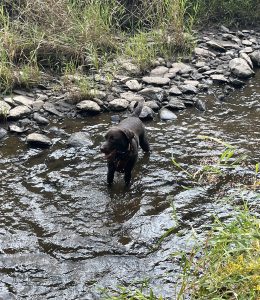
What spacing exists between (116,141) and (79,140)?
157 centimetres

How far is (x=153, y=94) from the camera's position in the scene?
8.30 m

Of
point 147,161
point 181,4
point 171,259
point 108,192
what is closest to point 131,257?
point 171,259

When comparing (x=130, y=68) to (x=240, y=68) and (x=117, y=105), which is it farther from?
(x=240, y=68)

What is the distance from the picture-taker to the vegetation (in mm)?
8539

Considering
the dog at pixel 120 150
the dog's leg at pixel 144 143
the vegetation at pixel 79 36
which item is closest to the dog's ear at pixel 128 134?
the dog at pixel 120 150

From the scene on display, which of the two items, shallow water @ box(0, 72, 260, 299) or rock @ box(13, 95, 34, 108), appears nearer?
shallow water @ box(0, 72, 260, 299)

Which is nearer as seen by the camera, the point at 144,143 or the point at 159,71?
the point at 144,143

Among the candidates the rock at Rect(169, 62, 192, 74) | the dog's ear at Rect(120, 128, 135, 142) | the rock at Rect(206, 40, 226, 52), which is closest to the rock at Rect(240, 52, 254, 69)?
the rock at Rect(206, 40, 226, 52)

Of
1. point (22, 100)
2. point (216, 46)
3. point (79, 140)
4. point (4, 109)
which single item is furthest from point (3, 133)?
point (216, 46)

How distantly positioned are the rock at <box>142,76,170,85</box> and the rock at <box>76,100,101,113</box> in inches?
52.1

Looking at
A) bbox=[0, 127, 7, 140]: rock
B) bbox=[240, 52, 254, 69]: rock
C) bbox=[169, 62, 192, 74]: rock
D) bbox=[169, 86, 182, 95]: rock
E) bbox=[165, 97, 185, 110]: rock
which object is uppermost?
bbox=[240, 52, 254, 69]: rock

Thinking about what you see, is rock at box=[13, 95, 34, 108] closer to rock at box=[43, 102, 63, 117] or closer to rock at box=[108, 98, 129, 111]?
rock at box=[43, 102, 63, 117]

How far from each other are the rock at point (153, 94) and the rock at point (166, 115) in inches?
15.6

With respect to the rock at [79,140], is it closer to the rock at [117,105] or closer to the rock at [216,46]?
the rock at [117,105]
